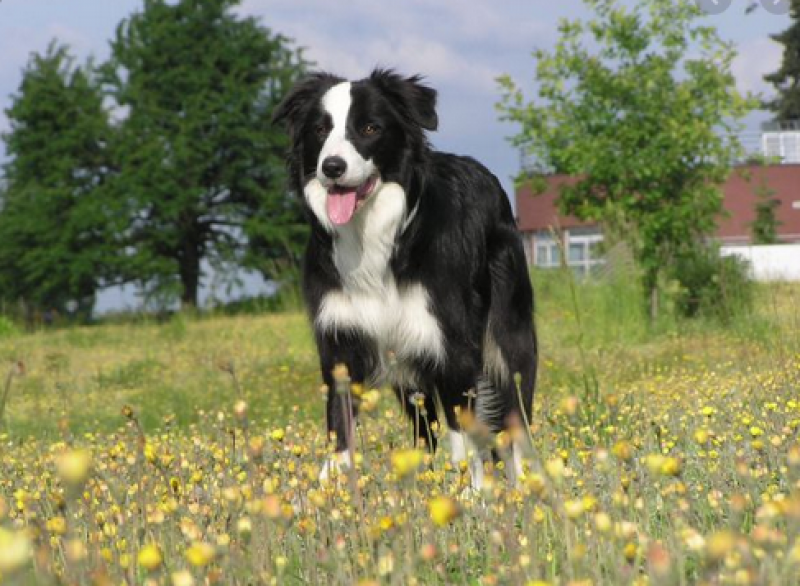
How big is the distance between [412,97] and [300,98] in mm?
533

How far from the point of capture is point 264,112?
3053cm

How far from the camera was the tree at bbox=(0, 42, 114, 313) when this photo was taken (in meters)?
29.4

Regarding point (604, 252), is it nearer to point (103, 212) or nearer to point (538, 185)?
point (538, 185)

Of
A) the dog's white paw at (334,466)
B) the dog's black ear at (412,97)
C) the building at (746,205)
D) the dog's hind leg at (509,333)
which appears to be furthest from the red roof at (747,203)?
the dog's white paw at (334,466)

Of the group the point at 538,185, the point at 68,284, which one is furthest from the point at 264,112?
the point at 538,185

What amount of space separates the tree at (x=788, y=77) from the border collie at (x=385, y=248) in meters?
57.0

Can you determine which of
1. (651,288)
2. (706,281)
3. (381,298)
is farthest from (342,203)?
(651,288)

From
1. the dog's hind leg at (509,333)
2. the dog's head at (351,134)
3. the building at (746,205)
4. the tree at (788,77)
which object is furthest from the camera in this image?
the tree at (788,77)

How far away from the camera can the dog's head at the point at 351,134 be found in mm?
4625

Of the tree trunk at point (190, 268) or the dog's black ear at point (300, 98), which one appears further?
the tree trunk at point (190, 268)

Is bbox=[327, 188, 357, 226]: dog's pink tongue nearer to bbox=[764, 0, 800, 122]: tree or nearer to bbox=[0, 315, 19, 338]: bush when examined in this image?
bbox=[0, 315, 19, 338]: bush

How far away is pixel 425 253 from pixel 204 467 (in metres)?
1.54

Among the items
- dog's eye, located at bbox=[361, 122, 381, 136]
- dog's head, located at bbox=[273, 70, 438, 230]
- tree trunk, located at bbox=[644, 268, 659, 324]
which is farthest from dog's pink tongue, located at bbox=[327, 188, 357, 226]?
tree trunk, located at bbox=[644, 268, 659, 324]

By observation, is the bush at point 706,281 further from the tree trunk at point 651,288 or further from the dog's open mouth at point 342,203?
the dog's open mouth at point 342,203
